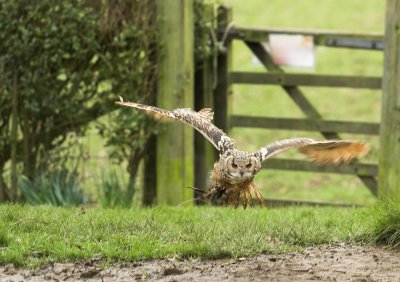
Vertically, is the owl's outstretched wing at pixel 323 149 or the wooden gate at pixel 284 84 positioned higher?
the wooden gate at pixel 284 84

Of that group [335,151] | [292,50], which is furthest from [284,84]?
[335,151]

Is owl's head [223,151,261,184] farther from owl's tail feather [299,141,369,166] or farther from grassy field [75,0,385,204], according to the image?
grassy field [75,0,385,204]

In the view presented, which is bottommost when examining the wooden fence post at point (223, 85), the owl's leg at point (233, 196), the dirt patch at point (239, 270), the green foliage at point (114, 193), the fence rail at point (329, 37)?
the dirt patch at point (239, 270)

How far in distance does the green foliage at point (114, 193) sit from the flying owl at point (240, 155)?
104 inches

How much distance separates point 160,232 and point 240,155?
90 centimetres

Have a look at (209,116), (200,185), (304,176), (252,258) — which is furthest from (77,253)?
(304,176)

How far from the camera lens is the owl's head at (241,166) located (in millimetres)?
7078

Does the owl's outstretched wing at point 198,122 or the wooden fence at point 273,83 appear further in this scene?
the wooden fence at point 273,83

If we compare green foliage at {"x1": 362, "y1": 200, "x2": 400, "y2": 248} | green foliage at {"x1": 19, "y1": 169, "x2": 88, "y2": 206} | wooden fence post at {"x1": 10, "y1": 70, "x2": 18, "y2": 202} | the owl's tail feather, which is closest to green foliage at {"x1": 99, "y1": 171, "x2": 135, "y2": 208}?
green foliage at {"x1": 19, "y1": 169, "x2": 88, "y2": 206}

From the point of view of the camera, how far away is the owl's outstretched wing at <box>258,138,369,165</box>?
23.9ft

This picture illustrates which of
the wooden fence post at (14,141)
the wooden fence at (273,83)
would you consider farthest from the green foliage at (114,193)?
the wooden fence at (273,83)

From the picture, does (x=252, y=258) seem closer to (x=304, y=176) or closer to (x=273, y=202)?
(x=273, y=202)

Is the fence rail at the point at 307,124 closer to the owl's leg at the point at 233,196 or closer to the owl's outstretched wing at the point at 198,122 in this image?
the owl's outstretched wing at the point at 198,122

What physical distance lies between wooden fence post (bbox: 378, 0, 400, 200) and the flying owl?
189 centimetres
